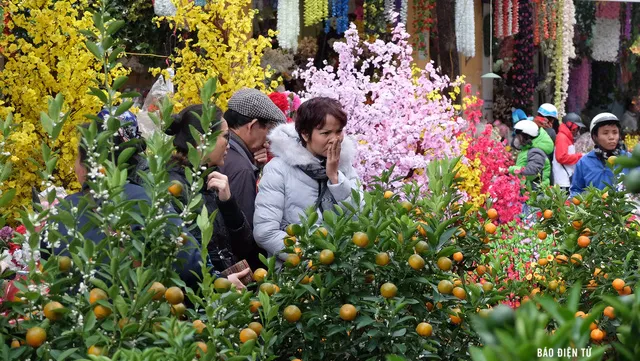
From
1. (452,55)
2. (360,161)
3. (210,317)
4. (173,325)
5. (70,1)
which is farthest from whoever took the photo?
(452,55)

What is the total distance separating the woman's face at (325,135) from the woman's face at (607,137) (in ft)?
12.2

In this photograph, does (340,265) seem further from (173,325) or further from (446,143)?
(446,143)

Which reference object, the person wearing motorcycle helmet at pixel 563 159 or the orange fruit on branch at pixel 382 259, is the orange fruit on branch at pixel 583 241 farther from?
the person wearing motorcycle helmet at pixel 563 159

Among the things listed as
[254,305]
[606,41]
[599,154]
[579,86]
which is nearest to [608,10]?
[606,41]

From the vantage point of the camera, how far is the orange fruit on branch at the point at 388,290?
274 centimetres

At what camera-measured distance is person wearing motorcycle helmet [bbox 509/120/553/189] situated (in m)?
10.6

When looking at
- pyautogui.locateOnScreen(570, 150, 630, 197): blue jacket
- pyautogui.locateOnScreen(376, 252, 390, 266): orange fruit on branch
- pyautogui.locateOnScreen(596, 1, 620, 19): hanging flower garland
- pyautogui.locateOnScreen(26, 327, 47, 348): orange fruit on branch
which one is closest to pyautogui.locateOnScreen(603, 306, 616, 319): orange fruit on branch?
pyautogui.locateOnScreen(376, 252, 390, 266): orange fruit on branch

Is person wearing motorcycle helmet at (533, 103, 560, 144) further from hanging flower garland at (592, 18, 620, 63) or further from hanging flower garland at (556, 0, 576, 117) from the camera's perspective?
hanging flower garland at (592, 18, 620, 63)

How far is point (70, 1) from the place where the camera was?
6293mm

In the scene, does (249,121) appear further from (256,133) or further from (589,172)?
(589,172)

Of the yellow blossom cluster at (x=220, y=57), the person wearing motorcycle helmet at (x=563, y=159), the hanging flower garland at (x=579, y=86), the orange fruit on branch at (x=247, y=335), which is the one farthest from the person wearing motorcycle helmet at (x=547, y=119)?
the orange fruit on branch at (x=247, y=335)

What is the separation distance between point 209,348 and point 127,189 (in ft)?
3.59

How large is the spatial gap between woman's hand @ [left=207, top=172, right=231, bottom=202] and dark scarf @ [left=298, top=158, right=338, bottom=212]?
1.67 ft

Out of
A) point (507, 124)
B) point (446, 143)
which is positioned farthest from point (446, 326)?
point (507, 124)
